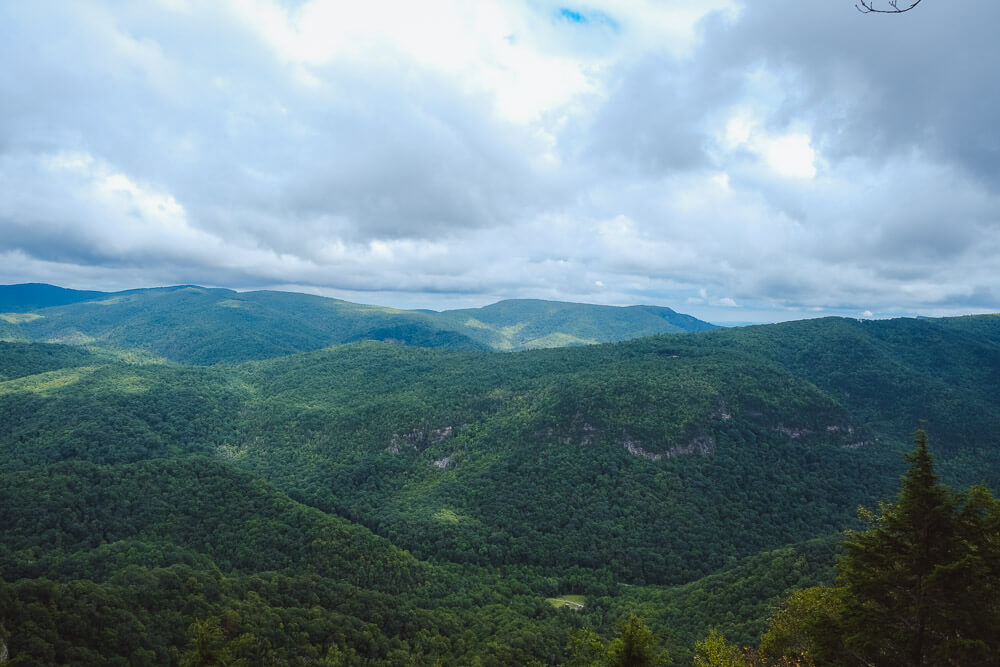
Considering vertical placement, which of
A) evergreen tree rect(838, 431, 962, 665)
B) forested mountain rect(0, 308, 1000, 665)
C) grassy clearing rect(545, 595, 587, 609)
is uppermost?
evergreen tree rect(838, 431, 962, 665)

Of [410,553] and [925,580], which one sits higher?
[925,580]

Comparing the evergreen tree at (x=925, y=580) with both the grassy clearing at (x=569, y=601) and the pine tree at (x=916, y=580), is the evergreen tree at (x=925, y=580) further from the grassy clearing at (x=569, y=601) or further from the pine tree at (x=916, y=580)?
the grassy clearing at (x=569, y=601)

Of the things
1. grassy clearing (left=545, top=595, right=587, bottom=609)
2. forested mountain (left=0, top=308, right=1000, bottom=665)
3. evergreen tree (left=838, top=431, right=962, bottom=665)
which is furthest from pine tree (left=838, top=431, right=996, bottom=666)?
grassy clearing (left=545, top=595, right=587, bottom=609)

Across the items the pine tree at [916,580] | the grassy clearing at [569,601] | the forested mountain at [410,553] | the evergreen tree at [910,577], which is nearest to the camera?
the pine tree at [916,580]

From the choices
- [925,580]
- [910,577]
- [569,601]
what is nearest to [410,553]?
[569,601]

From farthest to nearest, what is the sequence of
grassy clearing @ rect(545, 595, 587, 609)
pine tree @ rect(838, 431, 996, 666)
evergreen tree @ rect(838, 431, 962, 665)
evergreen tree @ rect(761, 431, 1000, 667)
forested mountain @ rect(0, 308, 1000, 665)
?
grassy clearing @ rect(545, 595, 587, 609), forested mountain @ rect(0, 308, 1000, 665), evergreen tree @ rect(838, 431, 962, 665), pine tree @ rect(838, 431, 996, 666), evergreen tree @ rect(761, 431, 1000, 667)

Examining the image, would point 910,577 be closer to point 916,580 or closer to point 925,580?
point 916,580

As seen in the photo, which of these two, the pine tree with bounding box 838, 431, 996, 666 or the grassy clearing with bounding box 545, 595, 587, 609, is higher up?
the pine tree with bounding box 838, 431, 996, 666

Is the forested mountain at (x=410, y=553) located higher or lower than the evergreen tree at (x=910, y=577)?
lower

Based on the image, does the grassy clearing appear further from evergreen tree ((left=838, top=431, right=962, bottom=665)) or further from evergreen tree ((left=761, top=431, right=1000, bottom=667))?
evergreen tree ((left=838, top=431, right=962, bottom=665))

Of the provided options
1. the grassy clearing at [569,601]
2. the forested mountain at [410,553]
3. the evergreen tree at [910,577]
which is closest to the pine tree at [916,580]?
the evergreen tree at [910,577]

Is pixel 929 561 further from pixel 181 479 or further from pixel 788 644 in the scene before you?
pixel 181 479
